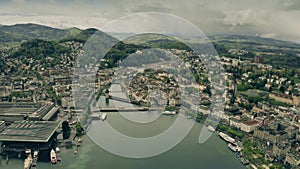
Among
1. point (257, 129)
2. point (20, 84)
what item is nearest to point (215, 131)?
point (257, 129)

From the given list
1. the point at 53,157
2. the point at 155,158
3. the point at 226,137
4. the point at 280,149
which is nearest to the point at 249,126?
the point at 226,137

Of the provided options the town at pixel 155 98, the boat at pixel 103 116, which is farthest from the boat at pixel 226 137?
the boat at pixel 103 116

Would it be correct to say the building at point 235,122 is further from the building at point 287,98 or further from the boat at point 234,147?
the building at point 287,98

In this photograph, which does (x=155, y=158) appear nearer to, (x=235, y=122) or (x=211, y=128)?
(x=211, y=128)

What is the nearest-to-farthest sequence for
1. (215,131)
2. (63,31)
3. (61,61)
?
(215,131), (61,61), (63,31)

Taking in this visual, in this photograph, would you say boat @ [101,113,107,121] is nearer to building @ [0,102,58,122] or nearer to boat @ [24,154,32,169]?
building @ [0,102,58,122]

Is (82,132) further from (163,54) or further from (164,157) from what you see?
(163,54)
